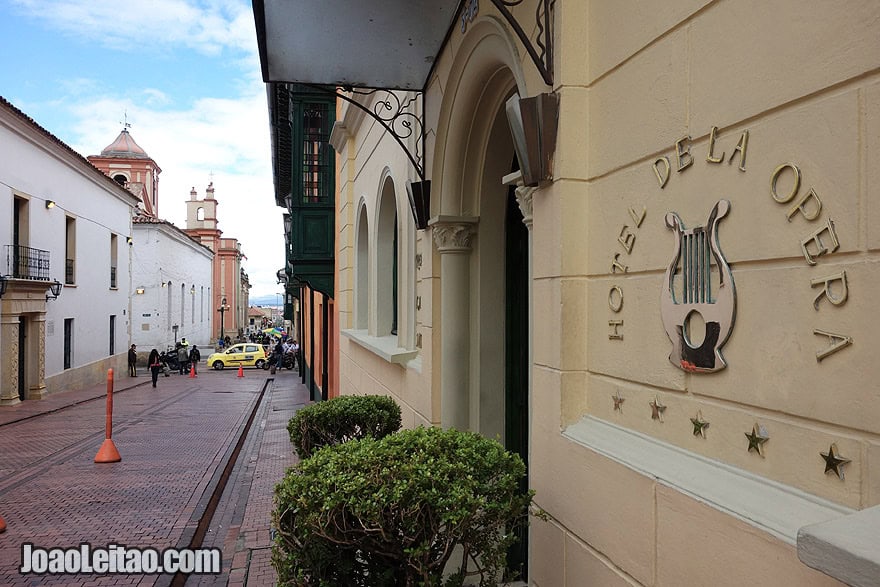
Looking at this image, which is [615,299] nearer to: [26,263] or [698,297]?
[698,297]

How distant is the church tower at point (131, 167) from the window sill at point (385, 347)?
3876cm

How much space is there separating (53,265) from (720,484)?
24449mm

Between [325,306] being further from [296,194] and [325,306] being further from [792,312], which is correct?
[792,312]

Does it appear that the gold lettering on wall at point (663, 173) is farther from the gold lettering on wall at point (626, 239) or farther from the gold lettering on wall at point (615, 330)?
the gold lettering on wall at point (615, 330)

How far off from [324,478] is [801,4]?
2.61 meters

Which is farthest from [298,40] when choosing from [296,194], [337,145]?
[296,194]

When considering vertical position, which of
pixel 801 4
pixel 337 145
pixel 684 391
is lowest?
pixel 684 391

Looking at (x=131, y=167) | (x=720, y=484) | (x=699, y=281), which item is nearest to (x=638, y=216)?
(x=699, y=281)

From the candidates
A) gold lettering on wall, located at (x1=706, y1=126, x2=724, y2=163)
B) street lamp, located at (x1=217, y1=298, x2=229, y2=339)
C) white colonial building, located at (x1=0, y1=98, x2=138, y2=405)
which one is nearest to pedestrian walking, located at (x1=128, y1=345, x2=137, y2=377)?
white colonial building, located at (x1=0, y1=98, x2=138, y2=405)

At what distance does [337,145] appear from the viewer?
1320 centimetres

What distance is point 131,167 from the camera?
4612 cm

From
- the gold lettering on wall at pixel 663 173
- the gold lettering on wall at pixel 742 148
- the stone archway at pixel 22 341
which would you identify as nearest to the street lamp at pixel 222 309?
the stone archway at pixel 22 341

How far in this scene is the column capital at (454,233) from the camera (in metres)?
5.33

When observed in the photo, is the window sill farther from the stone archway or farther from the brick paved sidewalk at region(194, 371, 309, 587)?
the stone archway
